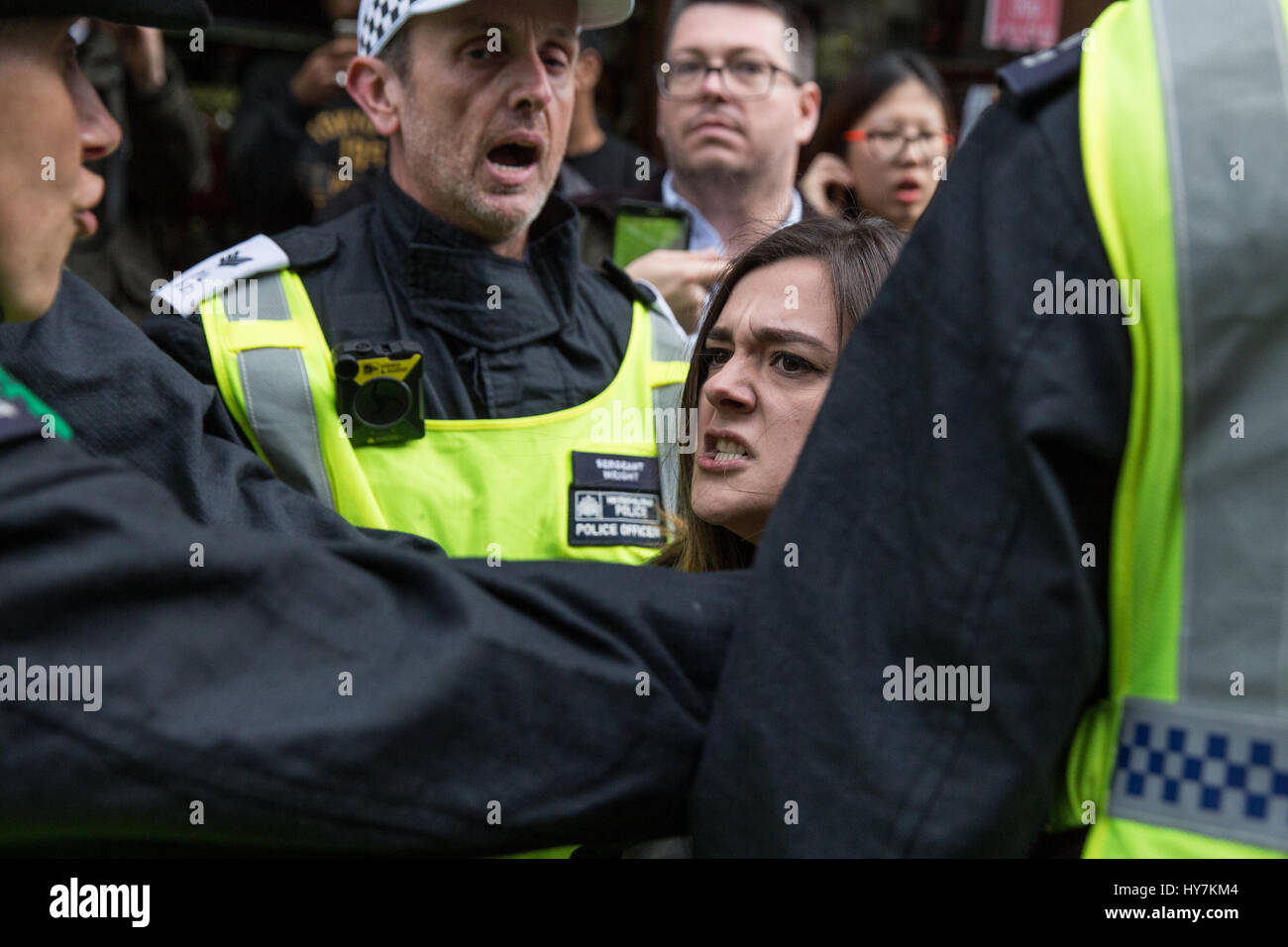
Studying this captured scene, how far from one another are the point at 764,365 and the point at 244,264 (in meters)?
1.03

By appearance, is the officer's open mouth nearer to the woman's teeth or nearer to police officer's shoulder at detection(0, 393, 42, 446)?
the woman's teeth

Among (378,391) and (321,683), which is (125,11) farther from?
(378,391)

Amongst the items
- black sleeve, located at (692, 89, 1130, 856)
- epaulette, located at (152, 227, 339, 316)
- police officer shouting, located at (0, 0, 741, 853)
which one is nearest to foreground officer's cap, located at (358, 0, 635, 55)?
epaulette, located at (152, 227, 339, 316)

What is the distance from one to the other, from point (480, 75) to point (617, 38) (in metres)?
3.75

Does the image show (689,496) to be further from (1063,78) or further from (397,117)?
(1063,78)

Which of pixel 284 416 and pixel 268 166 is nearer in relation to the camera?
pixel 284 416

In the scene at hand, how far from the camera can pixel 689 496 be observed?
243 cm

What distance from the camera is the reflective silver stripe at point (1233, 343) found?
1007mm

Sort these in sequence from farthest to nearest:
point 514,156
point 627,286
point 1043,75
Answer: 1. point 627,286
2. point 514,156
3. point 1043,75

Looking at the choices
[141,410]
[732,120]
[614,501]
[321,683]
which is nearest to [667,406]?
[614,501]

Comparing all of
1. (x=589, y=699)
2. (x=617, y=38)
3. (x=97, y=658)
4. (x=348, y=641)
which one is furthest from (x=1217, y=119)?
(x=617, y=38)

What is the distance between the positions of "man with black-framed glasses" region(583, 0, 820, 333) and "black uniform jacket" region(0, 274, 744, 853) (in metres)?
2.59

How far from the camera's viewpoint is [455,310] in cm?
267

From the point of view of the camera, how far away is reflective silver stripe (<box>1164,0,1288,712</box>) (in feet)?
3.30
